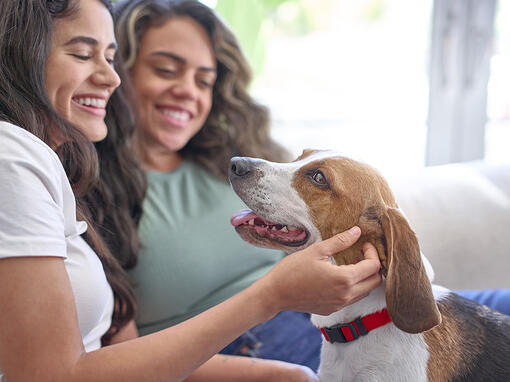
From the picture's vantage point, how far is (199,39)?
1761 millimetres

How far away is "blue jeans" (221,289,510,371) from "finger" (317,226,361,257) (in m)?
0.54

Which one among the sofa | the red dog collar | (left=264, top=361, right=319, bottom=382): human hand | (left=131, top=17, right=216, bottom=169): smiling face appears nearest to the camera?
the red dog collar

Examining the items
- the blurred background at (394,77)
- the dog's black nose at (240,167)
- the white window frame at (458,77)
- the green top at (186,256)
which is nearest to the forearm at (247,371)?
the green top at (186,256)

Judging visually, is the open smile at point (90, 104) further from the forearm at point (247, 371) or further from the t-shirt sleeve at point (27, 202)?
the forearm at point (247, 371)

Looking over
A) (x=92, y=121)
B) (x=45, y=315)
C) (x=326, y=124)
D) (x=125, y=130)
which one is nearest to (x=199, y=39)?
(x=125, y=130)

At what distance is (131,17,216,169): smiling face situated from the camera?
1714 millimetres

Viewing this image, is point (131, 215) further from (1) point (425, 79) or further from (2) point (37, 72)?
(1) point (425, 79)

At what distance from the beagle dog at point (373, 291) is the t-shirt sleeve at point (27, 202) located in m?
0.41

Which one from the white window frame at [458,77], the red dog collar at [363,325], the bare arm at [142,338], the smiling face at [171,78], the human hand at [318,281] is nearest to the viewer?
the bare arm at [142,338]

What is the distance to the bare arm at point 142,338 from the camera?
2.67ft

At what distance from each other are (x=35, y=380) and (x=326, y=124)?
245 cm

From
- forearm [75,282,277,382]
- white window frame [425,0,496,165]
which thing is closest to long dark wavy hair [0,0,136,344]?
forearm [75,282,277,382]

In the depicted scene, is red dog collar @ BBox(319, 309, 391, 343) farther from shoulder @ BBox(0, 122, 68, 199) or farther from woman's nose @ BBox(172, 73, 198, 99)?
woman's nose @ BBox(172, 73, 198, 99)

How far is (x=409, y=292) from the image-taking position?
96 cm
